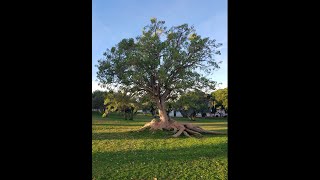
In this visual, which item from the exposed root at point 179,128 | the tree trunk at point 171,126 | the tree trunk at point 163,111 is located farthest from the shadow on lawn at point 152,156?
the tree trunk at point 163,111

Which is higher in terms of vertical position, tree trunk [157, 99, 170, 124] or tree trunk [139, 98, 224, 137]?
tree trunk [157, 99, 170, 124]

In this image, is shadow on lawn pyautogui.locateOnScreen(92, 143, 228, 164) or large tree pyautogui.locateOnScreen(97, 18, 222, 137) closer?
shadow on lawn pyautogui.locateOnScreen(92, 143, 228, 164)

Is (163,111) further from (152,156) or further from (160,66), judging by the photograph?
(152,156)

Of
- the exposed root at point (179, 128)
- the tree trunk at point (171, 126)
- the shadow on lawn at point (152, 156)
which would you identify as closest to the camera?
the shadow on lawn at point (152, 156)

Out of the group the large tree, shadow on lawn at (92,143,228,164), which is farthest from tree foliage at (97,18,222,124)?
shadow on lawn at (92,143,228,164)

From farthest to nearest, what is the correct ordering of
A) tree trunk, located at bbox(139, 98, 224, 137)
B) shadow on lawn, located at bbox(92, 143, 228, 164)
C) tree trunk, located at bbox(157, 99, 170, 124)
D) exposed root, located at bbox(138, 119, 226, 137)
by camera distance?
tree trunk, located at bbox(157, 99, 170, 124)
tree trunk, located at bbox(139, 98, 224, 137)
exposed root, located at bbox(138, 119, 226, 137)
shadow on lawn, located at bbox(92, 143, 228, 164)

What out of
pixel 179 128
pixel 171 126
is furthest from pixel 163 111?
pixel 179 128

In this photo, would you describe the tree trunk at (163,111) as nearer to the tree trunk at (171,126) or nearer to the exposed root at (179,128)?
the tree trunk at (171,126)

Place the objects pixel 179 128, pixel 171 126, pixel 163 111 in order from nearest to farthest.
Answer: pixel 179 128 → pixel 171 126 → pixel 163 111

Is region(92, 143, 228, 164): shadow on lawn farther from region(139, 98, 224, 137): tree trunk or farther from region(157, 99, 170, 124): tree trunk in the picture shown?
region(157, 99, 170, 124): tree trunk

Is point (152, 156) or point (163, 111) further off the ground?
point (163, 111)
